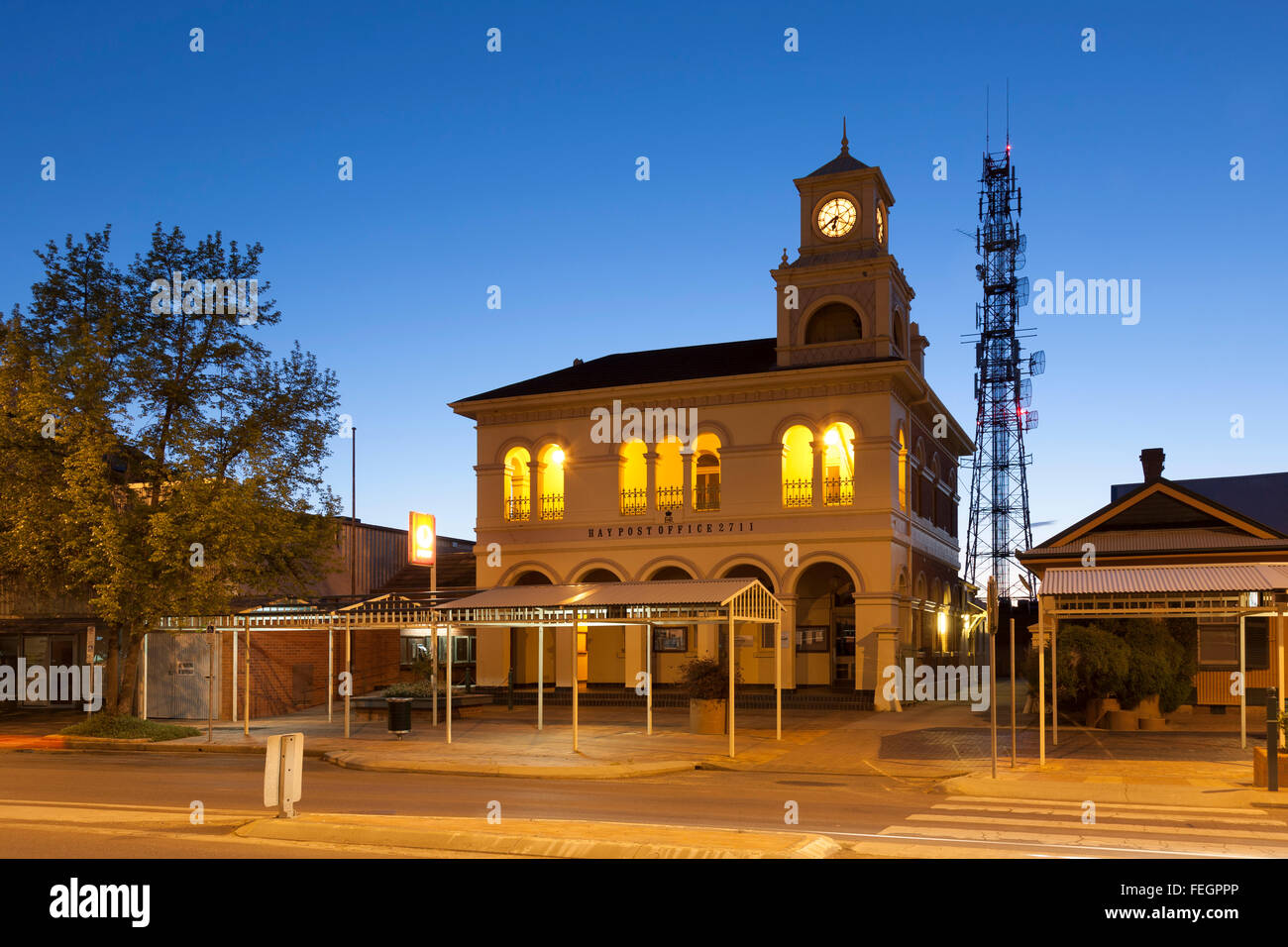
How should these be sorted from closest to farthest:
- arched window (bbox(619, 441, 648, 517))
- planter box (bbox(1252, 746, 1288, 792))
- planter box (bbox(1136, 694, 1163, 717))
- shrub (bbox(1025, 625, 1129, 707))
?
planter box (bbox(1252, 746, 1288, 792)) < shrub (bbox(1025, 625, 1129, 707)) < planter box (bbox(1136, 694, 1163, 717)) < arched window (bbox(619, 441, 648, 517))

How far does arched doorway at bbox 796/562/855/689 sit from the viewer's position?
36219 mm

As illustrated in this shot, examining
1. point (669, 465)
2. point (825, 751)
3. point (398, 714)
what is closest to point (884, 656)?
point (825, 751)

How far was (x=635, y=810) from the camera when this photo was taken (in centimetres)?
1483

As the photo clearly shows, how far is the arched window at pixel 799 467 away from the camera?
3431 centimetres

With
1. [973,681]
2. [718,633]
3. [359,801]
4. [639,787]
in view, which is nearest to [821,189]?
[718,633]

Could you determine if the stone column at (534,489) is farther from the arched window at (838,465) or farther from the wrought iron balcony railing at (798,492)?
the arched window at (838,465)

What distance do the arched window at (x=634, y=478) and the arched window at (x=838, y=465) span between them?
5.82 meters

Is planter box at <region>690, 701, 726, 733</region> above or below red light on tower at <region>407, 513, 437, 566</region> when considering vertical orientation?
below

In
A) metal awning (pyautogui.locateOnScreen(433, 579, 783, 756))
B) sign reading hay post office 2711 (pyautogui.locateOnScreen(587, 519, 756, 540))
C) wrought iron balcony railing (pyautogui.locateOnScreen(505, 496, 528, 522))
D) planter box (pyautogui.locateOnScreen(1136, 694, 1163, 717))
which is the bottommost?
planter box (pyautogui.locateOnScreen(1136, 694, 1163, 717))

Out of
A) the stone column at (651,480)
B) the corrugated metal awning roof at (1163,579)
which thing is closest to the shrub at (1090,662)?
the corrugated metal awning roof at (1163,579)

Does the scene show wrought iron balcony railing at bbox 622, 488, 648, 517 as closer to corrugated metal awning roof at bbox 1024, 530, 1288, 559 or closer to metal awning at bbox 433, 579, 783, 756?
metal awning at bbox 433, 579, 783, 756

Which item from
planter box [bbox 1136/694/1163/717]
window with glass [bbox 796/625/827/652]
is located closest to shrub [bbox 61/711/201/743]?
window with glass [bbox 796/625/827/652]

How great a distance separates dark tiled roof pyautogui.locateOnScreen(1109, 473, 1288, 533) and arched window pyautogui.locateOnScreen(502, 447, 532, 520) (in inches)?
1143
